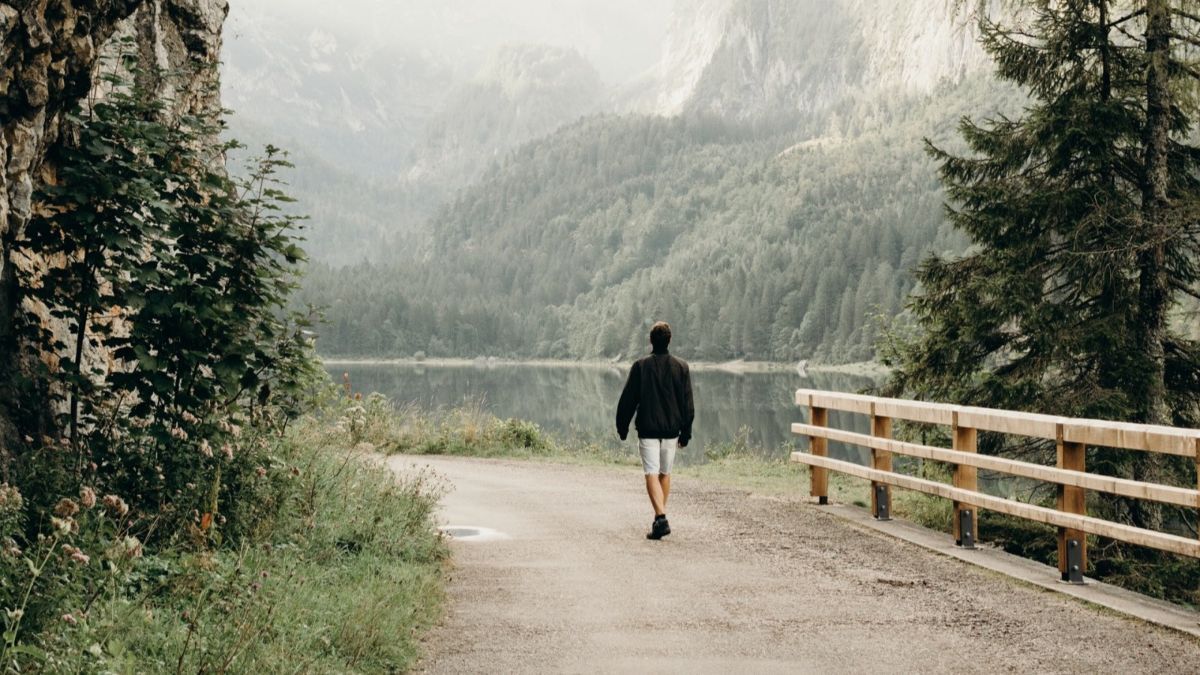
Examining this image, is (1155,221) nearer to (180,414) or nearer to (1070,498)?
(1070,498)

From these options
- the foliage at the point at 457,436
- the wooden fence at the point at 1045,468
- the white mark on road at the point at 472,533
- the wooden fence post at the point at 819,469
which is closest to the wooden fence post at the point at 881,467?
the wooden fence at the point at 1045,468

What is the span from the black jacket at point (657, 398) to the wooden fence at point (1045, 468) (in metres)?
2.11

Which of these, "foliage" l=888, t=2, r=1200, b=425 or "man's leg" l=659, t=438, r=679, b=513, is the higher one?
"foliage" l=888, t=2, r=1200, b=425

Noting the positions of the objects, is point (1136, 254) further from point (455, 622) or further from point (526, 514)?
point (455, 622)

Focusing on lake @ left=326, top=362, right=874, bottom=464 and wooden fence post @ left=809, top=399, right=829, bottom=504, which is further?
lake @ left=326, top=362, right=874, bottom=464

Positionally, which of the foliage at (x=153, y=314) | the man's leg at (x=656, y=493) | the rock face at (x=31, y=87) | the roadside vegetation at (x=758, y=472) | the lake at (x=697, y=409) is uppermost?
the rock face at (x=31, y=87)

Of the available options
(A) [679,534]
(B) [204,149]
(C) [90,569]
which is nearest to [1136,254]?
(A) [679,534]

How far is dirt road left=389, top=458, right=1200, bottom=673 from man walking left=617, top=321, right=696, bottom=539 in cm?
62

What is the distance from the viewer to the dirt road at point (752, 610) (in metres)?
6.79

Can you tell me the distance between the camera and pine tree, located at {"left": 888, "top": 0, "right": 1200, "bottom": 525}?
1350 centimetres

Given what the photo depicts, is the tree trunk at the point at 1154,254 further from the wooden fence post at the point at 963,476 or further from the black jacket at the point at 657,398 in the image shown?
the black jacket at the point at 657,398

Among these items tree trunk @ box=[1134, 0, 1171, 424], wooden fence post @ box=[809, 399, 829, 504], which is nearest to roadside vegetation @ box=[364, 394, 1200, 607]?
wooden fence post @ box=[809, 399, 829, 504]

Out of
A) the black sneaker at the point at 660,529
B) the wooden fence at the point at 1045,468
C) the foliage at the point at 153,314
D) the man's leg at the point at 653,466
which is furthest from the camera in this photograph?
the man's leg at the point at 653,466

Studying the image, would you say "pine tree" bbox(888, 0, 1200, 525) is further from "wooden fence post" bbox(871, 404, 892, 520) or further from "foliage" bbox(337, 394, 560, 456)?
"foliage" bbox(337, 394, 560, 456)
